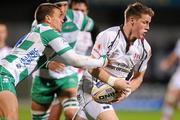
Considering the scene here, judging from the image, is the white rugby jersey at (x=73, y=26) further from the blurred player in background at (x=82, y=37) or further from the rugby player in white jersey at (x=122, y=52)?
the rugby player in white jersey at (x=122, y=52)

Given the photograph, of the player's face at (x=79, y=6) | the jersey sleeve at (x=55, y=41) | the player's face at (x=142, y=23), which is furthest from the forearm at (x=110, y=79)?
the player's face at (x=79, y=6)

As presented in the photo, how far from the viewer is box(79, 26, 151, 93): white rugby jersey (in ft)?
22.4

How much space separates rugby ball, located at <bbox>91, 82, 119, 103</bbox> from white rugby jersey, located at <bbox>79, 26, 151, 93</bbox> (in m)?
0.18

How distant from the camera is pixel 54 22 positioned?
272 inches

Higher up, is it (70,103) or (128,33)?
(128,33)

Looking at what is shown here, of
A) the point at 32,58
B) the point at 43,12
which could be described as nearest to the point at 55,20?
the point at 43,12

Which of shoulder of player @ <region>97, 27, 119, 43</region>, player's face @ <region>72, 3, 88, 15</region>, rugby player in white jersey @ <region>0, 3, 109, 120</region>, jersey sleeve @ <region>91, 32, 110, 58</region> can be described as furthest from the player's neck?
player's face @ <region>72, 3, 88, 15</region>

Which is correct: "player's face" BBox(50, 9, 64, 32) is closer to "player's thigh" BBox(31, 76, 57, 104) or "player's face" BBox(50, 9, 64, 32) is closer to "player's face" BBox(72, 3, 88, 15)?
→ "player's thigh" BBox(31, 76, 57, 104)

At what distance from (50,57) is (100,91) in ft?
2.22

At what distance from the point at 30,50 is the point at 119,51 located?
100cm

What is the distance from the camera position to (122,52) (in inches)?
274

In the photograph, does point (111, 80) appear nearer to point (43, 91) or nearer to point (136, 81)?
point (136, 81)

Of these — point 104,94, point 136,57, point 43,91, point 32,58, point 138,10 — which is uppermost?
point 138,10

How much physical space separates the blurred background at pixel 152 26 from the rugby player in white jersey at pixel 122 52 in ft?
38.3
